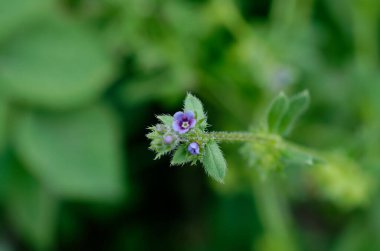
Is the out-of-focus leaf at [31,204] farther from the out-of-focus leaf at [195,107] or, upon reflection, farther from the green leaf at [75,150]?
the out-of-focus leaf at [195,107]

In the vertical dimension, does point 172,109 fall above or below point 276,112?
above

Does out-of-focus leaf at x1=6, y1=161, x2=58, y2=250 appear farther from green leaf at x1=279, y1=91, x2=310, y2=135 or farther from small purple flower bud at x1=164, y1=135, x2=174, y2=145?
small purple flower bud at x1=164, y1=135, x2=174, y2=145

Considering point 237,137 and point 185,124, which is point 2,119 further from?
point 185,124

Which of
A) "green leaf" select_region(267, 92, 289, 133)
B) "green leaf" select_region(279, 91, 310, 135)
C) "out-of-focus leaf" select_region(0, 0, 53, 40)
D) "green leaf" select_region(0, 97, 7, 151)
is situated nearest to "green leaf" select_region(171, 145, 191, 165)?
"green leaf" select_region(267, 92, 289, 133)

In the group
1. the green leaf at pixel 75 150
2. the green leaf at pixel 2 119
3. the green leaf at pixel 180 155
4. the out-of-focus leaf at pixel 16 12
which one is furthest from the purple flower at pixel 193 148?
the out-of-focus leaf at pixel 16 12

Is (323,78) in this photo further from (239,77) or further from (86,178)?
(86,178)

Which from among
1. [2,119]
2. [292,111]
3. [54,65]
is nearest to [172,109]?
[54,65]
